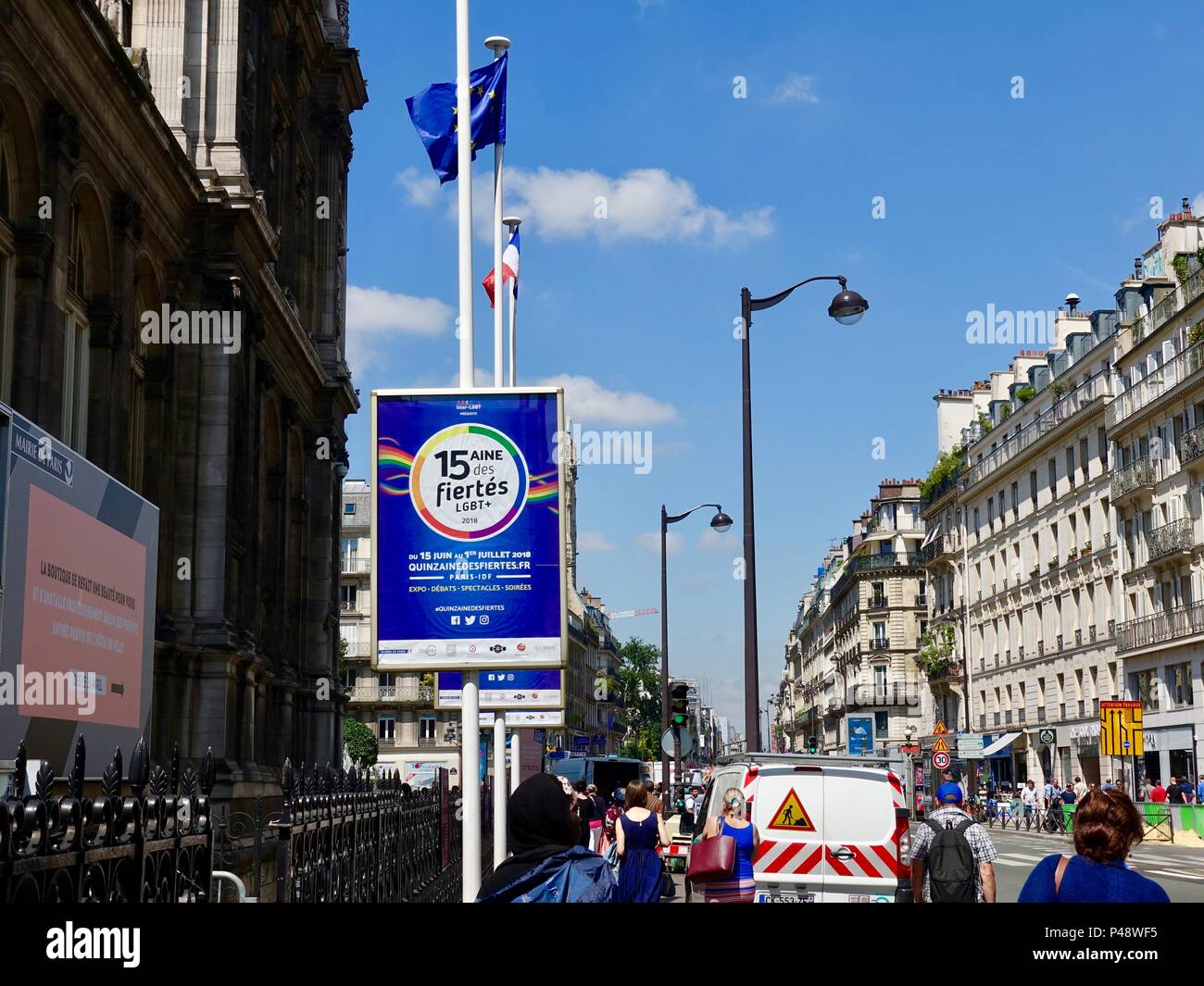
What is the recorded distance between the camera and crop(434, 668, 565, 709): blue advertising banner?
20.4 meters

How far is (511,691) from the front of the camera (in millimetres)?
21906

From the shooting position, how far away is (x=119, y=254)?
25.0 meters

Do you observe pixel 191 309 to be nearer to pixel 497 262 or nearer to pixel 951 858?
pixel 497 262

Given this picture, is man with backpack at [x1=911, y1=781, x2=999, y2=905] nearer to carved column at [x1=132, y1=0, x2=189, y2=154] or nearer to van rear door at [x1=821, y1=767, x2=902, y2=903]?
van rear door at [x1=821, y1=767, x2=902, y2=903]

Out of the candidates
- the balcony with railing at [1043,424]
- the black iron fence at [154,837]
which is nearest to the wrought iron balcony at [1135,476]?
the balcony with railing at [1043,424]

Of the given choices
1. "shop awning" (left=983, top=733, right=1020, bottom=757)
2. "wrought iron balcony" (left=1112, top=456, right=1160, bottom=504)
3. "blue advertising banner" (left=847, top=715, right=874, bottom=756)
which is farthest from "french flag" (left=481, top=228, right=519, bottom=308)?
"shop awning" (left=983, top=733, right=1020, bottom=757)

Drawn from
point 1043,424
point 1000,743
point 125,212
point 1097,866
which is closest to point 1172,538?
point 1043,424

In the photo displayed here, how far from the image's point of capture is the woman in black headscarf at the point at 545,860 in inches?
200

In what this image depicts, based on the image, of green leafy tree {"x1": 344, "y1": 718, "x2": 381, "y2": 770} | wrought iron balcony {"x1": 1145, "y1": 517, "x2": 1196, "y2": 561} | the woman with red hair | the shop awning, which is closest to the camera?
the woman with red hair

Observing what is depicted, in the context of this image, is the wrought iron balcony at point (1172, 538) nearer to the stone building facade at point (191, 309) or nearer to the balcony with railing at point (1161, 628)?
the balcony with railing at point (1161, 628)

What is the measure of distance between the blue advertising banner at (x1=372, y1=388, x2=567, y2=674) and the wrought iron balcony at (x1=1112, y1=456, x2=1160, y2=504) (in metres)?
51.6
